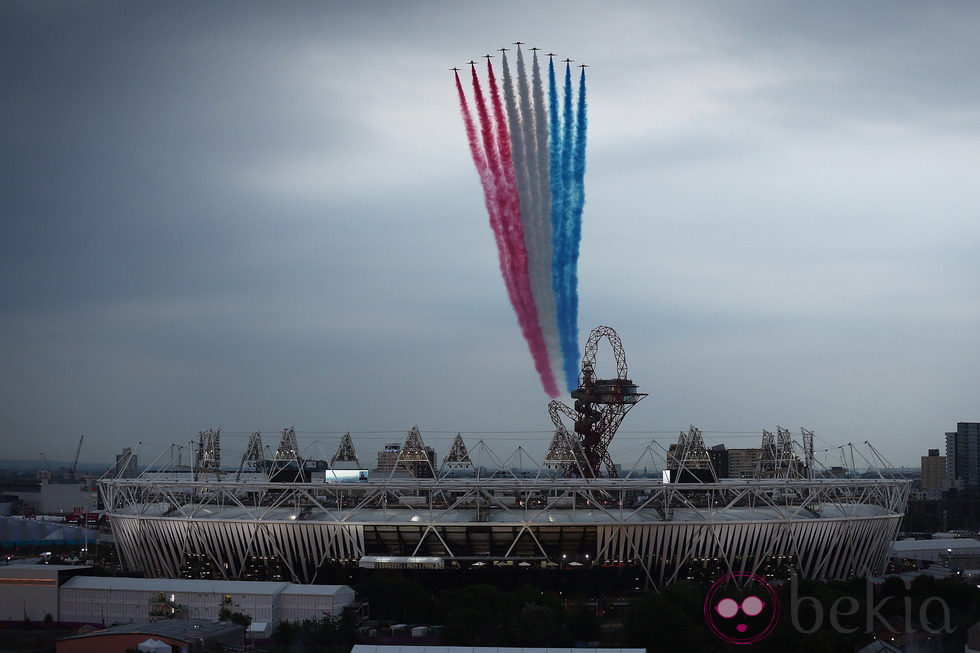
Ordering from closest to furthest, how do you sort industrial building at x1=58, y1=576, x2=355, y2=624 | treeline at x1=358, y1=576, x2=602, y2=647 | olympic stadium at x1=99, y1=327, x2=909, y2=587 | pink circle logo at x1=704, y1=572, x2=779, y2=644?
pink circle logo at x1=704, y1=572, x2=779, y2=644 → treeline at x1=358, y1=576, x2=602, y2=647 → industrial building at x1=58, y1=576, x2=355, y2=624 → olympic stadium at x1=99, y1=327, x2=909, y2=587

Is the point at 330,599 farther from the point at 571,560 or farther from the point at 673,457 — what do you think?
the point at 673,457

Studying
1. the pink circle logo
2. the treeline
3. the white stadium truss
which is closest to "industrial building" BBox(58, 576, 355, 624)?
the treeline

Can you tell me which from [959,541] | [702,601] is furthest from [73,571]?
[959,541]

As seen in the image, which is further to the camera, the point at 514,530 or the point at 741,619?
the point at 514,530

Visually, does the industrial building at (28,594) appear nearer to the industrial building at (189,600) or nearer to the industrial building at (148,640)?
the industrial building at (189,600)

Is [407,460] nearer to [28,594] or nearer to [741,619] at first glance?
[28,594]

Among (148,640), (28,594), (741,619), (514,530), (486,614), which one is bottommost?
(28,594)

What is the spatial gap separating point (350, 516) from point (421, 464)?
45021mm

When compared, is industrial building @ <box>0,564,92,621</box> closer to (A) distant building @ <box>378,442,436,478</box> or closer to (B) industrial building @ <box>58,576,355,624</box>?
(B) industrial building @ <box>58,576,355,624</box>

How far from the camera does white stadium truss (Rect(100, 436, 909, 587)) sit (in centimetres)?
11112

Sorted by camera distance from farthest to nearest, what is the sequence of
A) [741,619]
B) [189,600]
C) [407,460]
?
[407,460], [189,600], [741,619]

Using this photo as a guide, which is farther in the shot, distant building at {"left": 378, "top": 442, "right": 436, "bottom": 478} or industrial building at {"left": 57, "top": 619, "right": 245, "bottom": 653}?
distant building at {"left": 378, "top": 442, "right": 436, "bottom": 478}

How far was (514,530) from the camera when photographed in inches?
4373

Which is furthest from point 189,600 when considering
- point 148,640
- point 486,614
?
point 486,614
